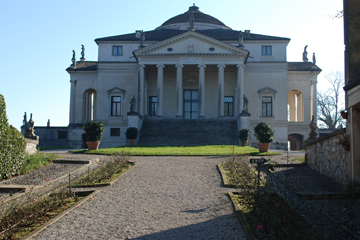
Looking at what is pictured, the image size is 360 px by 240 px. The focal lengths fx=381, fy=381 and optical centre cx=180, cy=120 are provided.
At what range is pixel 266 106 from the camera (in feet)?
153

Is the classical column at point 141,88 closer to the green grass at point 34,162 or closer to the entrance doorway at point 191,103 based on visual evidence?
the entrance doorway at point 191,103

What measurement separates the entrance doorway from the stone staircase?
7.27m

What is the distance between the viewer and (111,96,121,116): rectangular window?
47.2m

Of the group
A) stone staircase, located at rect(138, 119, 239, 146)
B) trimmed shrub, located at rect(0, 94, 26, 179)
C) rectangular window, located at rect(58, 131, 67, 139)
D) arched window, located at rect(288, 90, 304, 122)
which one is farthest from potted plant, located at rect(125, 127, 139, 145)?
arched window, located at rect(288, 90, 304, 122)

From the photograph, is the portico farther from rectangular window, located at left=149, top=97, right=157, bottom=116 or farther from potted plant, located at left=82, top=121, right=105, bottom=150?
potted plant, located at left=82, top=121, right=105, bottom=150

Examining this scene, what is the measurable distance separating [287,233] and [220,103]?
35457 mm

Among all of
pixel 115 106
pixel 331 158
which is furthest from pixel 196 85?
pixel 331 158

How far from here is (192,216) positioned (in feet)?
28.8

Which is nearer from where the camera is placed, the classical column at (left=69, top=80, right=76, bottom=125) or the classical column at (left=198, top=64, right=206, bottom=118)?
the classical column at (left=198, top=64, right=206, bottom=118)

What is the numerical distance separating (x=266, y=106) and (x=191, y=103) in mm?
9210

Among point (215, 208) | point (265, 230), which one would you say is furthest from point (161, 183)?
point (265, 230)

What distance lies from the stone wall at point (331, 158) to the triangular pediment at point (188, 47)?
2757cm

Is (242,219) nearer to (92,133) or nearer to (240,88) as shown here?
(92,133)

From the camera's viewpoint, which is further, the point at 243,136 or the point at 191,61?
the point at 191,61
